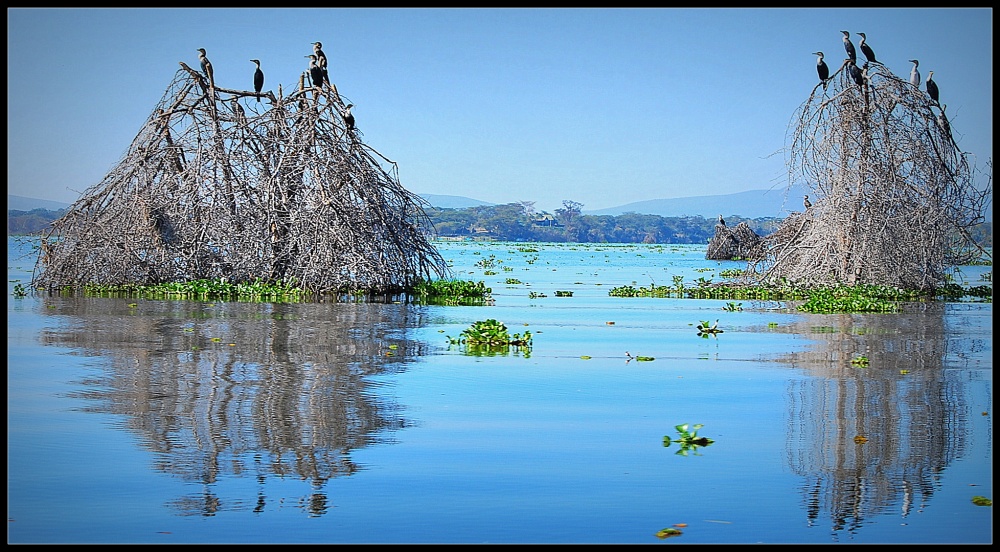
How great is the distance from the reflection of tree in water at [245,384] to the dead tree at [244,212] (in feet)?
12.0

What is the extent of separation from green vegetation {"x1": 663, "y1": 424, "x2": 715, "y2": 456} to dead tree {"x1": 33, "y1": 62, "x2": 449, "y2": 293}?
14611 millimetres

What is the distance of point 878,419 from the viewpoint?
9.73 m

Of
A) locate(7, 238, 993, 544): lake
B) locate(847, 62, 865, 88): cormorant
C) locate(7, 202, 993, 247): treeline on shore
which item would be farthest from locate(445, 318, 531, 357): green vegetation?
locate(7, 202, 993, 247): treeline on shore

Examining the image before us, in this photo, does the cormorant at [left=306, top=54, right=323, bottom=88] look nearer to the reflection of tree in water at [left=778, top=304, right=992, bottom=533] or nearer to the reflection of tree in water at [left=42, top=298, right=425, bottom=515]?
the reflection of tree in water at [left=42, top=298, right=425, bottom=515]

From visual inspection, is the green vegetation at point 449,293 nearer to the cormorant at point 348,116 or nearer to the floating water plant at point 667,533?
the cormorant at point 348,116

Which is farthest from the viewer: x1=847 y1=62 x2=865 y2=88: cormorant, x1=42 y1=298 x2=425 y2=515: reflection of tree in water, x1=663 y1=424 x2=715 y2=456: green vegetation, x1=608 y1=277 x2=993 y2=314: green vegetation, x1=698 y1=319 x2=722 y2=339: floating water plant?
x1=847 y1=62 x2=865 y2=88: cormorant

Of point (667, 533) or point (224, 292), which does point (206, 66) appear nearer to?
point (224, 292)

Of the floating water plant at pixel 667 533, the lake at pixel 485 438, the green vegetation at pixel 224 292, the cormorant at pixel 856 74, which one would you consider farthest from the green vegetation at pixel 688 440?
the cormorant at pixel 856 74

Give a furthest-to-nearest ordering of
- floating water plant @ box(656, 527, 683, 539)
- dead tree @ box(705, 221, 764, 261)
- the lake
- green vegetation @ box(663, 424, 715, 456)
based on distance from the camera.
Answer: dead tree @ box(705, 221, 764, 261), green vegetation @ box(663, 424, 715, 456), the lake, floating water plant @ box(656, 527, 683, 539)

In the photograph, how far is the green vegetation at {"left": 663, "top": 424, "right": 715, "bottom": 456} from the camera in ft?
27.7

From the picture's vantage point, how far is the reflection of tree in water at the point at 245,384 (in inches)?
303

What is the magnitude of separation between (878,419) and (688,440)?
2.19 meters

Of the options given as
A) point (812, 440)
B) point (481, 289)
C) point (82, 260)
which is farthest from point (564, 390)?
point (82, 260)

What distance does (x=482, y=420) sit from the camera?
369 inches
